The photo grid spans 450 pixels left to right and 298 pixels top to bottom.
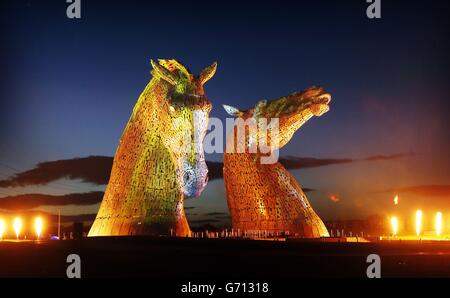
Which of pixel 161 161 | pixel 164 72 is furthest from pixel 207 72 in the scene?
pixel 161 161

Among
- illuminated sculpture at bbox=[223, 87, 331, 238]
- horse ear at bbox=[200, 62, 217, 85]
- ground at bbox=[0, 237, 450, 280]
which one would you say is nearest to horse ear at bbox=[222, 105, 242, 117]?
illuminated sculpture at bbox=[223, 87, 331, 238]

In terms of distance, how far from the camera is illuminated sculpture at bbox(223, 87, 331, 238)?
3059cm

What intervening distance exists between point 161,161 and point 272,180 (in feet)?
24.3

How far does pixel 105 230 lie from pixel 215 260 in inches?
329

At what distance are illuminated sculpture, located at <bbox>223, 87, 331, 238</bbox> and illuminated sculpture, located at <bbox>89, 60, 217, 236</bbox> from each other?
21.1 ft

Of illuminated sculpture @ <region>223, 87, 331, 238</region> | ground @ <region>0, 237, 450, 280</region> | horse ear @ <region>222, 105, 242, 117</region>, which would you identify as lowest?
ground @ <region>0, 237, 450, 280</region>

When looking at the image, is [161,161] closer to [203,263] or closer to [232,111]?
[232,111]

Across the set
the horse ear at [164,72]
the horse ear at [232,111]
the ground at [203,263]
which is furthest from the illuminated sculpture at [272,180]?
the ground at [203,263]

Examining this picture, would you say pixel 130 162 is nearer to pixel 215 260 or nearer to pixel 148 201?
pixel 148 201

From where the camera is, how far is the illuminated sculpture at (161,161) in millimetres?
24969

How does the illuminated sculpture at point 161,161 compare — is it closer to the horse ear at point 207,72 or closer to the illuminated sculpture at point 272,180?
the horse ear at point 207,72

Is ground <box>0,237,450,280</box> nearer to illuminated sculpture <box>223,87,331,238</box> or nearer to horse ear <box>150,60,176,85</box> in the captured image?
horse ear <box>150,60,176,85</box>

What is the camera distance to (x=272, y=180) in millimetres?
31219
